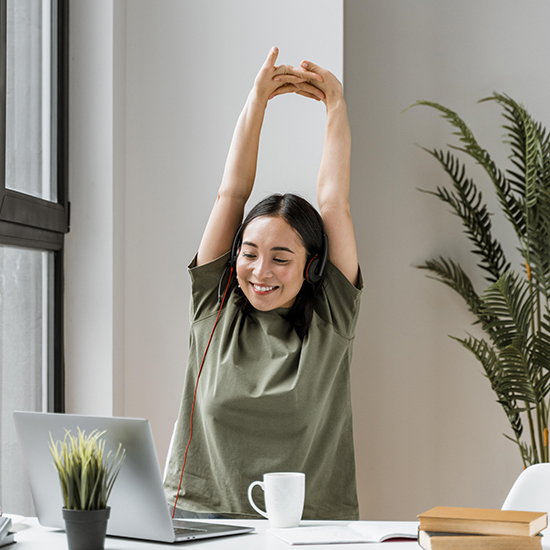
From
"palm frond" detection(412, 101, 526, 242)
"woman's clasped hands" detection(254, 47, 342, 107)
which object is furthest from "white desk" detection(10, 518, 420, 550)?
"palm frond" detection(412, 101, 526, 242)

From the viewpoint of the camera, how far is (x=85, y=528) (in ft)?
3.00

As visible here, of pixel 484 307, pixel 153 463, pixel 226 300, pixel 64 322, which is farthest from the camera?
pixel 484 307

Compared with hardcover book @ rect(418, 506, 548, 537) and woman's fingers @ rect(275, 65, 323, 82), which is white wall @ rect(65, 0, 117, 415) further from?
hardcover book @ rect(418, 506, 548, 537)

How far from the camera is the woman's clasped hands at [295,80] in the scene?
5.53 feet

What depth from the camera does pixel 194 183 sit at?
1.98 m

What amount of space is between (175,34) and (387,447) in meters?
A: 1.77

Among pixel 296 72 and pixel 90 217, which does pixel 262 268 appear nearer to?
pixel 296 72

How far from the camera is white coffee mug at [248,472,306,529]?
110 centimetres

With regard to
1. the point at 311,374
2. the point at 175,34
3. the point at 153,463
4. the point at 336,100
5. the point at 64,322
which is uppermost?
the point at 175,34

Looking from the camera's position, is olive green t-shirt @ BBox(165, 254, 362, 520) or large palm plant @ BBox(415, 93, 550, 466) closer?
olive green t-shirt @ BBox(165, 254, 362, 520)

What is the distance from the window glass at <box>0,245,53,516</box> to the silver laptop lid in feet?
2.11

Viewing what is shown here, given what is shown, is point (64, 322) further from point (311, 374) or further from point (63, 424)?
point (63, 424)

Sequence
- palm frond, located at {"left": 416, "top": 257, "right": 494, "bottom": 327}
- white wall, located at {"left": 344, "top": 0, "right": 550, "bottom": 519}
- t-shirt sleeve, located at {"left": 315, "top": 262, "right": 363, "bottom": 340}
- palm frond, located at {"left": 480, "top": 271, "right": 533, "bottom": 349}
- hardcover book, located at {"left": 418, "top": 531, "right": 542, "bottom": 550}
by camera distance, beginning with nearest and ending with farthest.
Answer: hardcover book, located at {"left": 418, "top": 531, "right": 542, "bottom": 550}, t-shirt sleeve, located at {"left": 315, "top": 262, "right": 363, "bottom": 340}, palm frond, located at {"left": 480, "top": 271, "right": 533, "bottom": 349}, palm frond, located at {"left": 416, "top": 257, "right": 494, "bottom": 327}, white wall, located at {"left": 344, "top": 0, "right": 550, "bottom": 519}

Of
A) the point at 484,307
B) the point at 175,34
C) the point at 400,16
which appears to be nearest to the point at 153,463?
the point at 175,34
